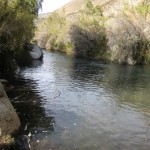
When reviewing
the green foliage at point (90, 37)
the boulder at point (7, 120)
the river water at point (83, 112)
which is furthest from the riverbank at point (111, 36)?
the boulder at point (7, 120)

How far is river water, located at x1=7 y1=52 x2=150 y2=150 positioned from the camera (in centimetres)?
1730

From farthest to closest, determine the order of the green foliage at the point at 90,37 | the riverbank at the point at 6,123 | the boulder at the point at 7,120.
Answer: the green foliage at the point at 90,37
the boulder at the point at 7,120
the riverbank at the point at 6,123

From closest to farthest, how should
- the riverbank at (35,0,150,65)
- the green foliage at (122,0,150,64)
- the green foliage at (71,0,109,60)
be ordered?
the green foliage at (122,0,150,64)
the riverbank at (35,0,150,65)
the green foliage at (71,0,109,60)

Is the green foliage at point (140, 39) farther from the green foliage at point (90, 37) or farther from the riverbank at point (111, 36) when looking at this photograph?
the green foliage at point (90, 37)

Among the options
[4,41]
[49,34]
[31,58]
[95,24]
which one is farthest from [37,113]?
[49,34]

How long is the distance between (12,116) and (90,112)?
7.62 metres

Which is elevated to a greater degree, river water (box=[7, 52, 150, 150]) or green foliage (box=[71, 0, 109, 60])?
green foliage (box=[71, 0, 109, 60])

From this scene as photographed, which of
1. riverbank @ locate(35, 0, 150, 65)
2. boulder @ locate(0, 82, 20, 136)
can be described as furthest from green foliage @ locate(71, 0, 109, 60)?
boulder @ locate(0, 82, 20, 136)

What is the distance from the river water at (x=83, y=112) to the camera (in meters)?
17.3

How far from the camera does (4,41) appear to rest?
35.3m

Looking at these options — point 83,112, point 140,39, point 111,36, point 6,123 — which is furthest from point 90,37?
point 6,123

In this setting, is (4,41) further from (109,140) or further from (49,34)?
(49,34)

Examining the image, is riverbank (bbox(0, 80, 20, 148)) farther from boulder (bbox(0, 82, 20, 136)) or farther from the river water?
the river water

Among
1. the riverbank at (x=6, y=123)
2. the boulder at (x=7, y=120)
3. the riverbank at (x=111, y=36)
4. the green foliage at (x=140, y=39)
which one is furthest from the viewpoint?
the riverbank at (x=111, y=36)
